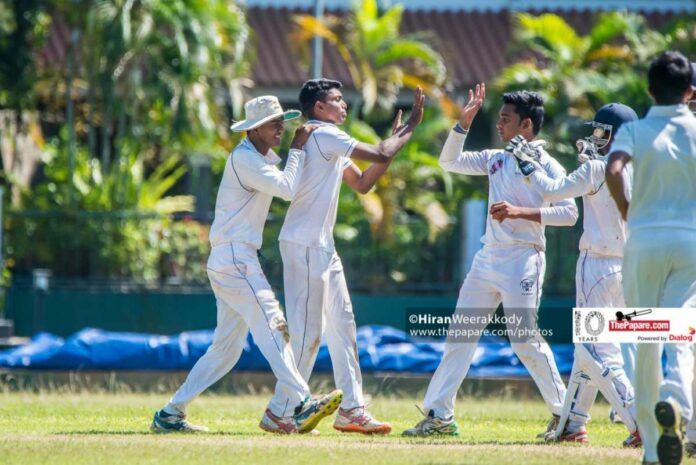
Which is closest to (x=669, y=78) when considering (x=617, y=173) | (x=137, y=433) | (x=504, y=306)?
(x=617, y=173)

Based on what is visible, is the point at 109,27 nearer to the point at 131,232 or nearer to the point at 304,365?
the point at 131,232

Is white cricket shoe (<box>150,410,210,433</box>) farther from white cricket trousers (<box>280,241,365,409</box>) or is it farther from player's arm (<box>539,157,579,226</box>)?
player's arm (<box>539,157,579,226</box>)

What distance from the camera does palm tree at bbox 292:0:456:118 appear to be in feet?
75.2

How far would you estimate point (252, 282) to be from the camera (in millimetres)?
9461

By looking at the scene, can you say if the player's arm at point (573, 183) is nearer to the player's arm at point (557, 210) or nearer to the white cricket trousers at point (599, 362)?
the player's arm at point (557, 210)

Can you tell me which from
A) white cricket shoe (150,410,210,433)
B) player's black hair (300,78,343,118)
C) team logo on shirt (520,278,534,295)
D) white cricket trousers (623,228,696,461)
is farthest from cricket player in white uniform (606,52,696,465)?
white cricket shoe (150,410,210,433)

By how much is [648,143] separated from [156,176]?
15842 mm

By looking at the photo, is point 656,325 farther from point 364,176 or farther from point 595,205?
point 364,176

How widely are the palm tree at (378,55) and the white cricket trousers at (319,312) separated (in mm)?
13011

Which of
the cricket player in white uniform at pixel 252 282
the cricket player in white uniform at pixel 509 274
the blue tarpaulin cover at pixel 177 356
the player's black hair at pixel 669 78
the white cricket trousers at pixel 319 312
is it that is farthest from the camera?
the blue tarpaulin cover at pixel 177 356

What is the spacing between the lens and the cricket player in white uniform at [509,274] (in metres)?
9.59

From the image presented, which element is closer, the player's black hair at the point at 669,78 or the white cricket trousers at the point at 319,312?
the player's black hair at the point at 669,78

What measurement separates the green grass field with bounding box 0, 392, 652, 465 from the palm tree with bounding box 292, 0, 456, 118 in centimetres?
1113

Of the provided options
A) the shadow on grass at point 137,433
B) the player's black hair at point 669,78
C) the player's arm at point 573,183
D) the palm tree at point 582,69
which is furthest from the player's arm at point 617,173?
the palm tree at point 582,69
